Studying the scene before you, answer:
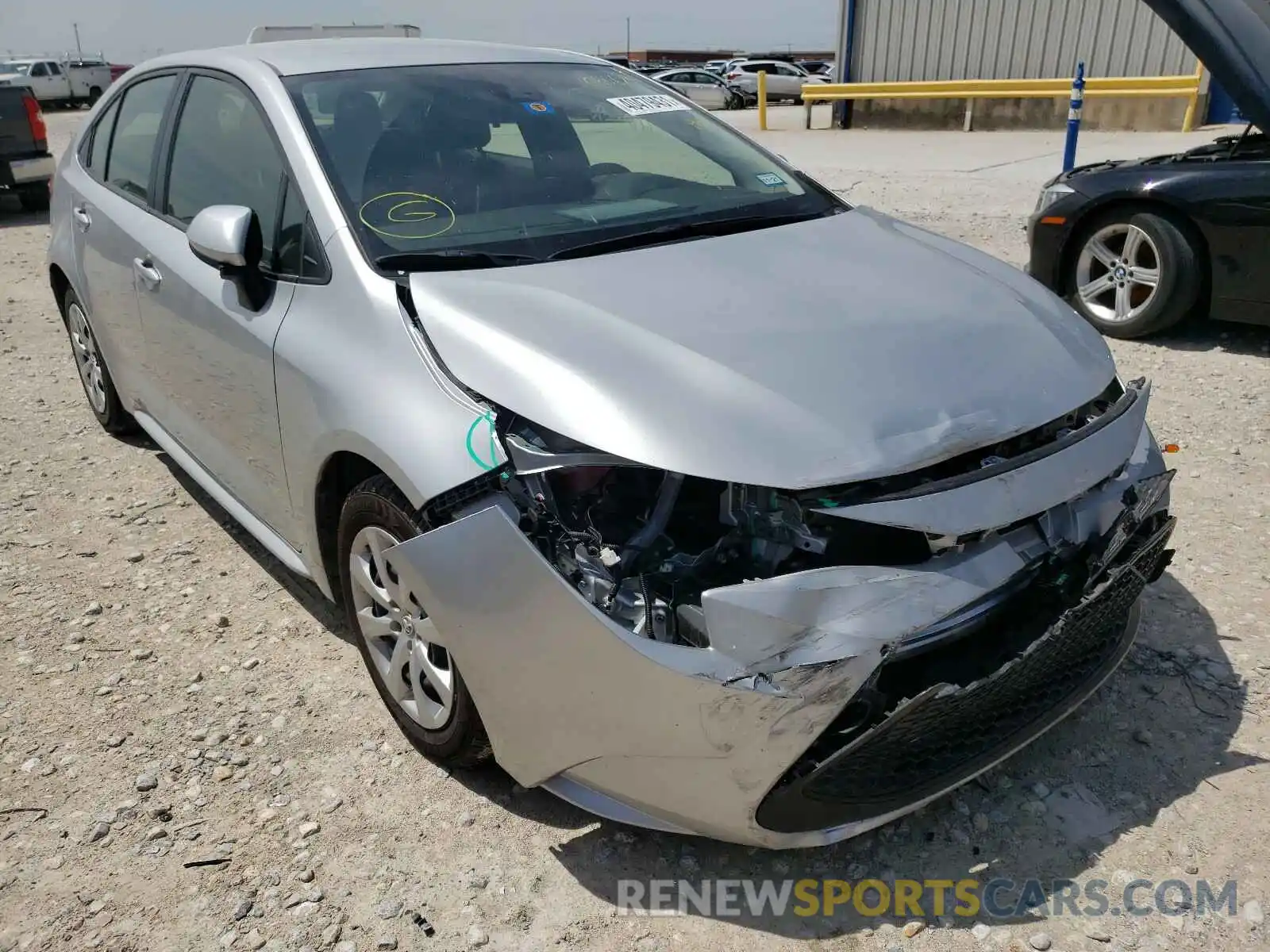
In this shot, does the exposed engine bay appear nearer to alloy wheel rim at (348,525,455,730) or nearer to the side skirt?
alloy wheel rim at (348,525,455,730)

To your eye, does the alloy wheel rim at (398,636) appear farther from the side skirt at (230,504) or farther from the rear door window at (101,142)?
the rear door window at (101,142)

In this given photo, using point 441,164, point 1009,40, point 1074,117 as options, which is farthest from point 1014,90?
point 441,164

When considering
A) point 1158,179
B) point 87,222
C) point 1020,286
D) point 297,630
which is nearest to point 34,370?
point 87,222

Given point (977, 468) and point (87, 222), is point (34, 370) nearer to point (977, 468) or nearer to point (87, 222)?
point (87, 222)

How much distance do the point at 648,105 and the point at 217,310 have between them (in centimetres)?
164

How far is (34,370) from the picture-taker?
19.6 feet

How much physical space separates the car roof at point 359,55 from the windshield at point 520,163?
7 cm

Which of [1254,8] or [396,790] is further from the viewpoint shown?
[1254,8]

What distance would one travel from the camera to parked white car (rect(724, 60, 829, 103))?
30672 mm

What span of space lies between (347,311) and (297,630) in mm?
1261

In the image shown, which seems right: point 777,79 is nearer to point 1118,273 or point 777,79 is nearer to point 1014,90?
point 1014,90

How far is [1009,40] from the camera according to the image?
17953 millimetres

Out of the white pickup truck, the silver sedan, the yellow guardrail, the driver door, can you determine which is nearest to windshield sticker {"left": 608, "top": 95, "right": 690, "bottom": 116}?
the silver sedan

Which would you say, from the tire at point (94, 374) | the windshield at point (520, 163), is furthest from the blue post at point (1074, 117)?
the tire at point (94, 374)
